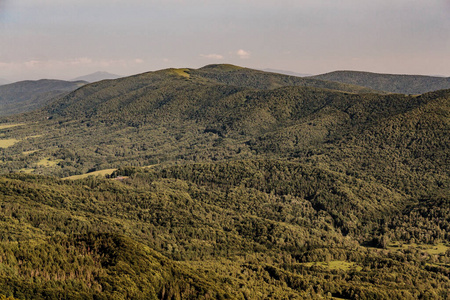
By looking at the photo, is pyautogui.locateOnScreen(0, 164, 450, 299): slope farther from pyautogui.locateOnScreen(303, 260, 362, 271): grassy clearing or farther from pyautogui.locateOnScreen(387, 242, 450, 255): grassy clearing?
pyautogui.locateOnScreen(387, 242, 450, 255): grassy clearing

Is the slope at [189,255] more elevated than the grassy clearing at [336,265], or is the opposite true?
the slope at [189,255]

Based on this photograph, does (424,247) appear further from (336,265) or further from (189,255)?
(189,255)

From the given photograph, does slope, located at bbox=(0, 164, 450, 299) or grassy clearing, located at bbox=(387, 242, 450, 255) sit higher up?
slope, located at bbox=(0, 164, 450, 299)

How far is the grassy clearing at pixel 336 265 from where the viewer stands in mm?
149512

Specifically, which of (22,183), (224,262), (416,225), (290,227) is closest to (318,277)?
(224,262)

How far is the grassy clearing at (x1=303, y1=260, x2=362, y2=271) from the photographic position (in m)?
150

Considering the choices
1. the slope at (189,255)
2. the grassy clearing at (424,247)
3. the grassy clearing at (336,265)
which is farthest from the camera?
the grassy clearing at (424,247)

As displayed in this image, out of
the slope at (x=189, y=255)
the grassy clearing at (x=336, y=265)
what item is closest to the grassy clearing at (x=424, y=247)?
the slope at (x=189, y=255)

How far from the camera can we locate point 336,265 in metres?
154

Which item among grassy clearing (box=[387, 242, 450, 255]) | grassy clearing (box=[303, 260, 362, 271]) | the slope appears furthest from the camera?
grassy clearing (box=[387, 242, 450, 255])

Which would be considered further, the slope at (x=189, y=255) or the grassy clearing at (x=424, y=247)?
the grassy clearing at (x=424, y=247)

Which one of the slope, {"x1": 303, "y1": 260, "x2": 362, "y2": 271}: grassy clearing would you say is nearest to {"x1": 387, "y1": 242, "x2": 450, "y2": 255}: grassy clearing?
the slope

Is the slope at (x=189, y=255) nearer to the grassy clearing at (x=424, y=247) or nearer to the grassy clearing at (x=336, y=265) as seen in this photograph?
the grassy clearing at (x=336, y=265)

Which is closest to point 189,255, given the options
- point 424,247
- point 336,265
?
point 336,265
